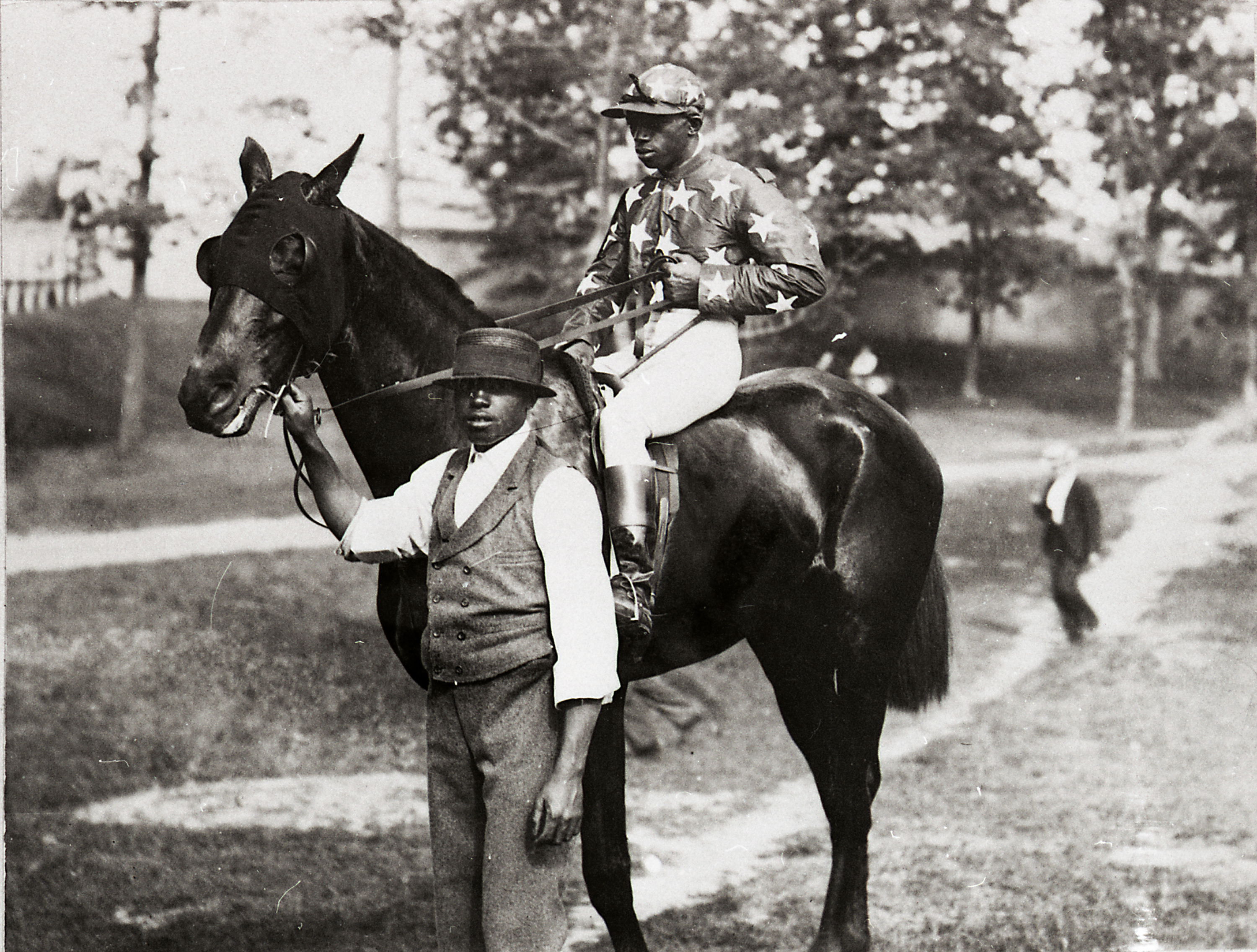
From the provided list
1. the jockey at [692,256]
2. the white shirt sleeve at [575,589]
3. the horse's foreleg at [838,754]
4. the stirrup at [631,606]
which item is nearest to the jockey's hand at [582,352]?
the jockey at [692,256]

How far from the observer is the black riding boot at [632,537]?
384cm

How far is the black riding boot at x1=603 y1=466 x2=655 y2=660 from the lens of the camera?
384 centimetres

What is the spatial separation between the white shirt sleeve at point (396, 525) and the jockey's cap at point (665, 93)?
60.2 inches

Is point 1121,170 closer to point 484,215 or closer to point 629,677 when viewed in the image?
point 484,215

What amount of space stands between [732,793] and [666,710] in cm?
51

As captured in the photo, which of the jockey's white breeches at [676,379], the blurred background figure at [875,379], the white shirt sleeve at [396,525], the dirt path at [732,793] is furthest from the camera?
the blurred background figure at [875,379]

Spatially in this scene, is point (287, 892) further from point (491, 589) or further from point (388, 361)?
point (491, 589)

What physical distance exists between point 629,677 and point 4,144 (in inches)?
144

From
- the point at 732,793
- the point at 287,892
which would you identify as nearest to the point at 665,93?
the point at 732,793

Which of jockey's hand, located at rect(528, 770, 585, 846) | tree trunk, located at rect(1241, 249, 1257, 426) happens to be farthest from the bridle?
tree trunk, located at rect(1241, 249, 1257, 426)

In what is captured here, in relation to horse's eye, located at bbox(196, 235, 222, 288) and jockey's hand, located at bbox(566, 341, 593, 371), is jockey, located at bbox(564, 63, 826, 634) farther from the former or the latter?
horse's eye, located at bbox(196, 235, 222, 288)

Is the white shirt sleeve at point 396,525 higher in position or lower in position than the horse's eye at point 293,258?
lower

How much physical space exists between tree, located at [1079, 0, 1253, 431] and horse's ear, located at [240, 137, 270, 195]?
401 centimetres

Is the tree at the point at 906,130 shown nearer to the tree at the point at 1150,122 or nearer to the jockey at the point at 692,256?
the tree at the point at 1150,122
